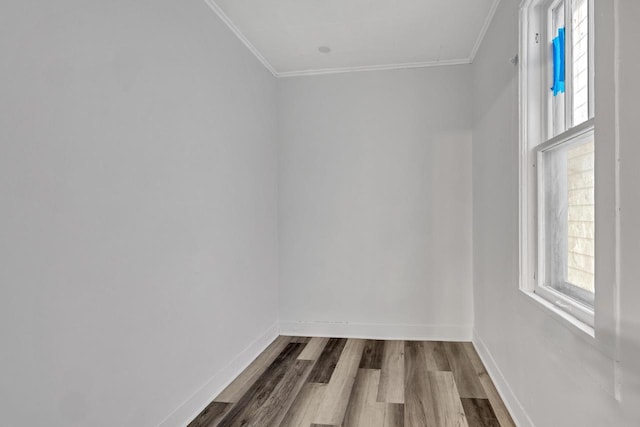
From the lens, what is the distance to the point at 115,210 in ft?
5.48

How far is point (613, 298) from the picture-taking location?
3.72 feet

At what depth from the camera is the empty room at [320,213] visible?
1.26 metres

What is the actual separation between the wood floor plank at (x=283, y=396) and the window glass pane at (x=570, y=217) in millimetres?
1576

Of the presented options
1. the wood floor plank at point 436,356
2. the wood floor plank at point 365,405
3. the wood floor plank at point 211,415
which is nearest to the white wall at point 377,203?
the wood floor plank at point 436,356

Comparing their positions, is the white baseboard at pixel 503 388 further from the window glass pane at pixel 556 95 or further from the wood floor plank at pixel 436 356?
the window glass pane at pixel 556 95

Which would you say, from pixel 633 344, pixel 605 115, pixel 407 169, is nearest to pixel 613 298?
pixel 633 344

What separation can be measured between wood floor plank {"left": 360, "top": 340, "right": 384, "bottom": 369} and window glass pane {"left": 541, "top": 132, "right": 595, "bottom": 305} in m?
1.52

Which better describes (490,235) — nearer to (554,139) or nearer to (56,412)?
(554,139)

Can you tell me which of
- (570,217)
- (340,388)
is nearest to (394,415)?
(340,388)

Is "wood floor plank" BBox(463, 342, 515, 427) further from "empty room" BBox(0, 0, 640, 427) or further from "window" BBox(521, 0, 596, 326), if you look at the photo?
"window" BBox(521, 0, 596, 326)

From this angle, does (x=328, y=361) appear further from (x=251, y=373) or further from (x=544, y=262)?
(x=544, y=262)

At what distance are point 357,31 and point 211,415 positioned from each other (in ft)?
8.89

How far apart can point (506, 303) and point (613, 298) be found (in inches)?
51.6

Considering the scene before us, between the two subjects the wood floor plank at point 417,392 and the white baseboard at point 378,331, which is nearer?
the wood floor plank at point 417,392
